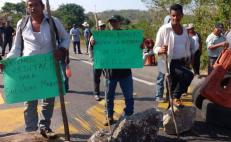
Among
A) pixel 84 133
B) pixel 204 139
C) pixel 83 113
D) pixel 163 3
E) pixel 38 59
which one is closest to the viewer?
pixel 38 59

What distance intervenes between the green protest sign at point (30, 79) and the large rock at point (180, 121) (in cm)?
172

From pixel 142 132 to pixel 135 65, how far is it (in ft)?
3.70

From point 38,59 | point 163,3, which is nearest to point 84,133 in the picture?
point 38,59

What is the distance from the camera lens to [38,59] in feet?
19.1

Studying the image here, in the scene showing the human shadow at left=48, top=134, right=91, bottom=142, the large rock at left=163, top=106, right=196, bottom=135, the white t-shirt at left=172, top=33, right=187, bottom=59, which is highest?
the white t-shirt at left=172, top=33, right=187, bottom=59

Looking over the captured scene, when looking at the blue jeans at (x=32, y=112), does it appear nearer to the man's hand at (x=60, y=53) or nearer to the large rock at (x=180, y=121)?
the man's hand at (x=60, y=53)

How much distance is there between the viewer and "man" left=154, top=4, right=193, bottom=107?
6.78 metres

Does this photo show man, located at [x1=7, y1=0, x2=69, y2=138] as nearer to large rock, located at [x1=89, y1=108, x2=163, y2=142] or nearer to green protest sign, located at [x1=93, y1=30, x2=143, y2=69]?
green protest sign, located at [x1=93, y1=30, x2=143, y2=69]

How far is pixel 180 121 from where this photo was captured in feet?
21.7

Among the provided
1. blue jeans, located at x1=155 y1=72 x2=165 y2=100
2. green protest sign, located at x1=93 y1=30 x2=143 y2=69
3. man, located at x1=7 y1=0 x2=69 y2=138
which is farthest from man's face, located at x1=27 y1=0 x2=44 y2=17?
blue jeans, located at x1=155 y1=72 x2=165 y2=100

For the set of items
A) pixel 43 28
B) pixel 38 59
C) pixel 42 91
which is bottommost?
pixel 42 91

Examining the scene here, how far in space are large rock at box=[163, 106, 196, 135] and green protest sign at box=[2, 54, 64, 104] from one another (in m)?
1.72

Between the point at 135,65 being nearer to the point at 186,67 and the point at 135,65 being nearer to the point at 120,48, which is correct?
the point at 120,48

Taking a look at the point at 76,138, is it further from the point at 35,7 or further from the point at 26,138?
the point at 35,7
